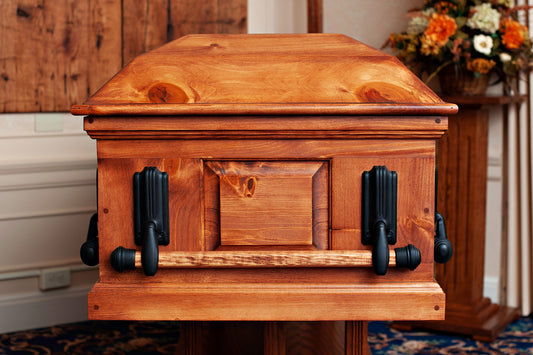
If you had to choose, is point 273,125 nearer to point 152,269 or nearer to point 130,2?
point 152,269

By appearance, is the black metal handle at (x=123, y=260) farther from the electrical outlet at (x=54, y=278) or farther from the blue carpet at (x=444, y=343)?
the electrical outlet at (x=54, y=278)

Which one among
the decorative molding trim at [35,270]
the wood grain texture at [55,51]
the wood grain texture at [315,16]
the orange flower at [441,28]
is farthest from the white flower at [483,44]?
the decorative molding trim at [35,270]

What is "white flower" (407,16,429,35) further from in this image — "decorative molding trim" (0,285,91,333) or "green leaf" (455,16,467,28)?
"decorative molding trim" (0,285,91,333)

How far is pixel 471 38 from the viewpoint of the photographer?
2.91 meters

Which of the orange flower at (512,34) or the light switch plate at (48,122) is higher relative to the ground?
the orange flower at (512,34)

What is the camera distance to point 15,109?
9.73ft

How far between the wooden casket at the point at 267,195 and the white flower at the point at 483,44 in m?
1.44

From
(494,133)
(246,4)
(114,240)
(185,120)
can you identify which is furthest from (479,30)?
(114,240)

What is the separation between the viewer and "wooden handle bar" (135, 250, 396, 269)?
4.75 ft

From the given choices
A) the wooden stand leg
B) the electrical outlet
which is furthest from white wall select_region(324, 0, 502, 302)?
the electrical outlet

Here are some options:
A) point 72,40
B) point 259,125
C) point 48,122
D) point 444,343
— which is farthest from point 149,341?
point 259,125

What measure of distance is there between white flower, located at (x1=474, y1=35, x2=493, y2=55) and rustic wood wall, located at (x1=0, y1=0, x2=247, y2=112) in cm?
142

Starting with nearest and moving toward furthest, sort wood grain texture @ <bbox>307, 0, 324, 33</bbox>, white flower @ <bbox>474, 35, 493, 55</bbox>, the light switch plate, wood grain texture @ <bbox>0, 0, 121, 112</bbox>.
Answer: white flower @ <bbox>474, 35, 493, 55</bbox> < wood grain texture @ <bbox>0, 0, 121, 112</bbox> < the light switch plate < wood grain texture @ <bbox>307, 0, 324, 33</bbox>

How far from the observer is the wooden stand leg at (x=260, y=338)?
180 centimetres
